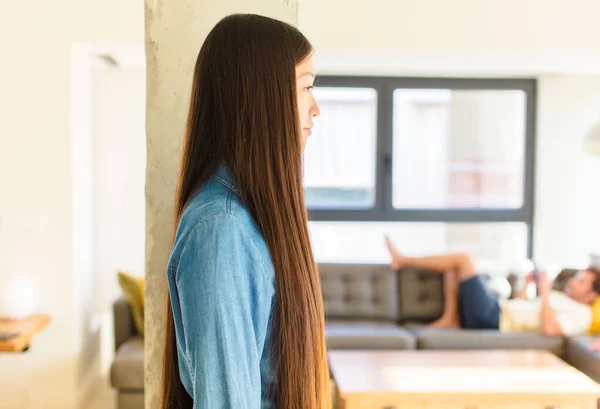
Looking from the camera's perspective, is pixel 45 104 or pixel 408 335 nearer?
pixel 45 104

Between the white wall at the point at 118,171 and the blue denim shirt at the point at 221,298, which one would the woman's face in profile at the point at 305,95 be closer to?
the blue denim shirt at the point at 221,298

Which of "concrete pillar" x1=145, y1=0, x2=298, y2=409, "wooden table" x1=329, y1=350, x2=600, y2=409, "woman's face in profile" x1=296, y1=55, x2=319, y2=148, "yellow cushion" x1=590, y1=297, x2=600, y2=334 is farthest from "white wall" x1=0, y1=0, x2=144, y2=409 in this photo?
"yellow cushion" x1=590, y1=297, x2=600, y2=334

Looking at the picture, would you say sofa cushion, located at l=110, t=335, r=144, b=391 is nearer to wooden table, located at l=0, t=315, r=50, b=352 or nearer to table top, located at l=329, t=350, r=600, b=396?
wooden table, located at l=0, t=315, r=50, b=352

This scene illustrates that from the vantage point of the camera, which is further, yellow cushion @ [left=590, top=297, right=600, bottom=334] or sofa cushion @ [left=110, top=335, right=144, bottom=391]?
yellow cushion @ [left=590, top=297, right=600, bottom=334]

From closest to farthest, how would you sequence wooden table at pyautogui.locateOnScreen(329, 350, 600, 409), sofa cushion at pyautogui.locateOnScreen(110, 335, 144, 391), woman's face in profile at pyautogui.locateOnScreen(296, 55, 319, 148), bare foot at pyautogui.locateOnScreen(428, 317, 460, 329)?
woman's face in profile at pyautogui.locateOnScreen(296, 55, 319, 148)
wooden table at pyautogui.locateOnScreen(329, 350, 600, 409)
sofa cushion at pyautogui.locateOnScreen(110, 335, 144, 391)
bare foot at pyautogui.locateOnScreen(428, 317, 460, 329)

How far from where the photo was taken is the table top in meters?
3.02

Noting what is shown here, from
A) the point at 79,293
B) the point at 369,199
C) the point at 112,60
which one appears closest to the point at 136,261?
the point at 79,293

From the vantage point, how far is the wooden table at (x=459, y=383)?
297 cm

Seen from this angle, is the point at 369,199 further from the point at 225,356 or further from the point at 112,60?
the point at 225,356

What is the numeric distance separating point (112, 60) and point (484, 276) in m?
3.08

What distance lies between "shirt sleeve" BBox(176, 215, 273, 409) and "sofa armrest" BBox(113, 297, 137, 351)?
10.9 ft

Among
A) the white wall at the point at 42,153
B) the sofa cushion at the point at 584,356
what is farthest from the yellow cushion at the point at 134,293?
the sofa cushion at the point at 584,356

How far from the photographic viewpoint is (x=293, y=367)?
915mm

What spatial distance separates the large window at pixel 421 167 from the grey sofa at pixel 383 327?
650mm
